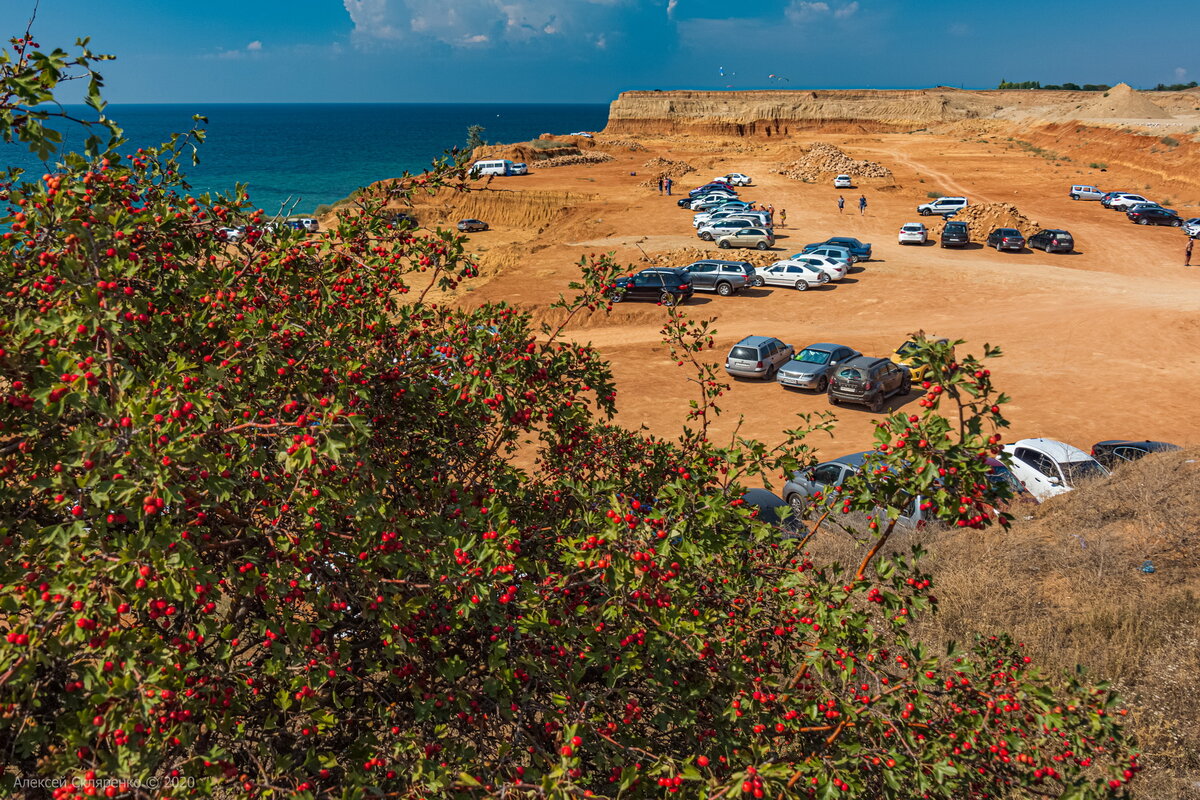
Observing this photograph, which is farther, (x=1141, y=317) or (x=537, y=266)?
(x=537, y=266)

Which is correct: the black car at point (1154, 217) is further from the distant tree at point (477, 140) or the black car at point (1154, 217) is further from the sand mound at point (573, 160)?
the sand mound at point (573, 160)

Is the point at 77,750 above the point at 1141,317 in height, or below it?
above

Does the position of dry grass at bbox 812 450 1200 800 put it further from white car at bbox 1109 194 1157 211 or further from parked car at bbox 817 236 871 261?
white car at bbox 1109 194 1157 211


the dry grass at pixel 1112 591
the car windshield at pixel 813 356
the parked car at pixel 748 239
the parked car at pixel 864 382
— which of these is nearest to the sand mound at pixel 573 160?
the parked car at pixel 748 239

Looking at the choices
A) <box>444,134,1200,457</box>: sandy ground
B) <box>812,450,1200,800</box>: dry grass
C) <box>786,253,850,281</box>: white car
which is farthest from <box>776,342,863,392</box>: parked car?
<box>786,253,850,281</box>: white car

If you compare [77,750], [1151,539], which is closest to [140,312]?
[77,750]

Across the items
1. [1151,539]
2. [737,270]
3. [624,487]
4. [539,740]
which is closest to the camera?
[539,740]

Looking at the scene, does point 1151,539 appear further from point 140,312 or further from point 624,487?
point 140,312
